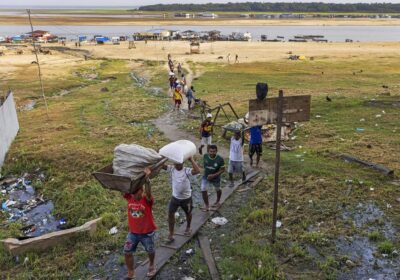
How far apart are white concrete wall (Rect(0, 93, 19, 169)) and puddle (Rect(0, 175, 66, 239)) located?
1849 millimetres

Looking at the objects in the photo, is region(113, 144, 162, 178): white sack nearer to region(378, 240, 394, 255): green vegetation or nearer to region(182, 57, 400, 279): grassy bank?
region(182, 57, 400, 279): grassy bank

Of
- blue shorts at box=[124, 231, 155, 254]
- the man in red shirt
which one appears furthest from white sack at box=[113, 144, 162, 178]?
blue shorts at box=[124, 231, 155, 254]

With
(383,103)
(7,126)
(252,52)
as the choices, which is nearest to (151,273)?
(7,126)

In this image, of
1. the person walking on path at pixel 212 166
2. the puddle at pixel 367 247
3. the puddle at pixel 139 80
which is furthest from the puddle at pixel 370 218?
the puddle at pixel 139 80

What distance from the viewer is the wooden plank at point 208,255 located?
245 inches

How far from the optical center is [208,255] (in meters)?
6.69

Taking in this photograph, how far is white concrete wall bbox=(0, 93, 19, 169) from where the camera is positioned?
12850mm

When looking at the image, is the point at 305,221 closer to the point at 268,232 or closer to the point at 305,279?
the point at 268,232

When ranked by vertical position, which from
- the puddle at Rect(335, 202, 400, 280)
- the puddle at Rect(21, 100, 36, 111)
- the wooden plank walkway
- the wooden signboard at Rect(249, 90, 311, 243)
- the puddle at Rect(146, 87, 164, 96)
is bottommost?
the puddle at Rect(21, 100, 36, 111)

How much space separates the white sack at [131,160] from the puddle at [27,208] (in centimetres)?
331

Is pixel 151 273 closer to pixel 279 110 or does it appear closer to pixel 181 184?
pixel 181 184

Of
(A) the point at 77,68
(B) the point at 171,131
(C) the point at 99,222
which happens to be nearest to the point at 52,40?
(A) the point at 77,68

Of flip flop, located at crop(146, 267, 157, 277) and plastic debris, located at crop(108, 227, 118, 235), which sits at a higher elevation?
flip flop, located at crop(146, 267, 157, 277)

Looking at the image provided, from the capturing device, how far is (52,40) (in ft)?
256
